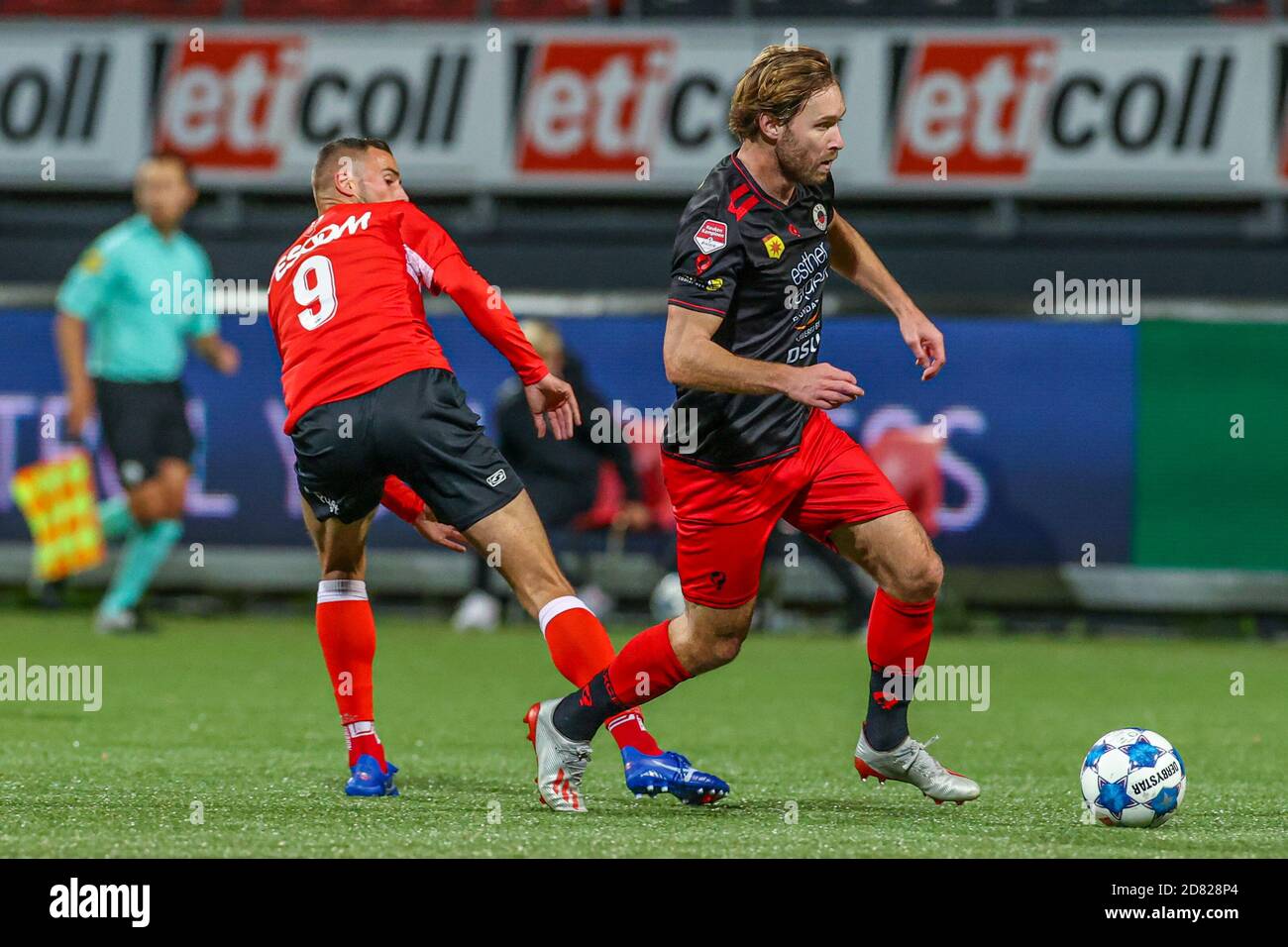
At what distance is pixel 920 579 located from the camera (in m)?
5.85

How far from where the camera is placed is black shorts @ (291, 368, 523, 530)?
573cm

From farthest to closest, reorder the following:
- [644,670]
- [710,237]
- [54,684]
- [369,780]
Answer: [54,684], [369,780], [644,670], [710,237]

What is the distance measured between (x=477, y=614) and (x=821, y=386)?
761 cm

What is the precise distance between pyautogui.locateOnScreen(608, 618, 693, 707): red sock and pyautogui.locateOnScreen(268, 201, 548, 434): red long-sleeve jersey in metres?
0.79

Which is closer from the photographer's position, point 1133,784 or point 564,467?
point 1133,784

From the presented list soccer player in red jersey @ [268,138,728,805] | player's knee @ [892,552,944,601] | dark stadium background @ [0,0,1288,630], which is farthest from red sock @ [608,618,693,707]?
dark stadium background @ [0,0,1288,630]

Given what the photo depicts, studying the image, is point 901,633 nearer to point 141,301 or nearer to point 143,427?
point 143,427

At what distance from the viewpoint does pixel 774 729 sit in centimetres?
822

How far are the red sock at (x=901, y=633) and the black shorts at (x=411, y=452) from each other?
3.61 ft

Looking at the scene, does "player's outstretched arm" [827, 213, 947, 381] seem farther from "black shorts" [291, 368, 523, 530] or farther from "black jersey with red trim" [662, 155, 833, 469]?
"black shorts" [291, 368, 523, 530]

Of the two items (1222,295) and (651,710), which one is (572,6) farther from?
(651,710)

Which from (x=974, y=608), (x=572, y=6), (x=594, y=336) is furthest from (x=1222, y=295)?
(x=572, y=6)

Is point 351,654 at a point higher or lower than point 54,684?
lower
